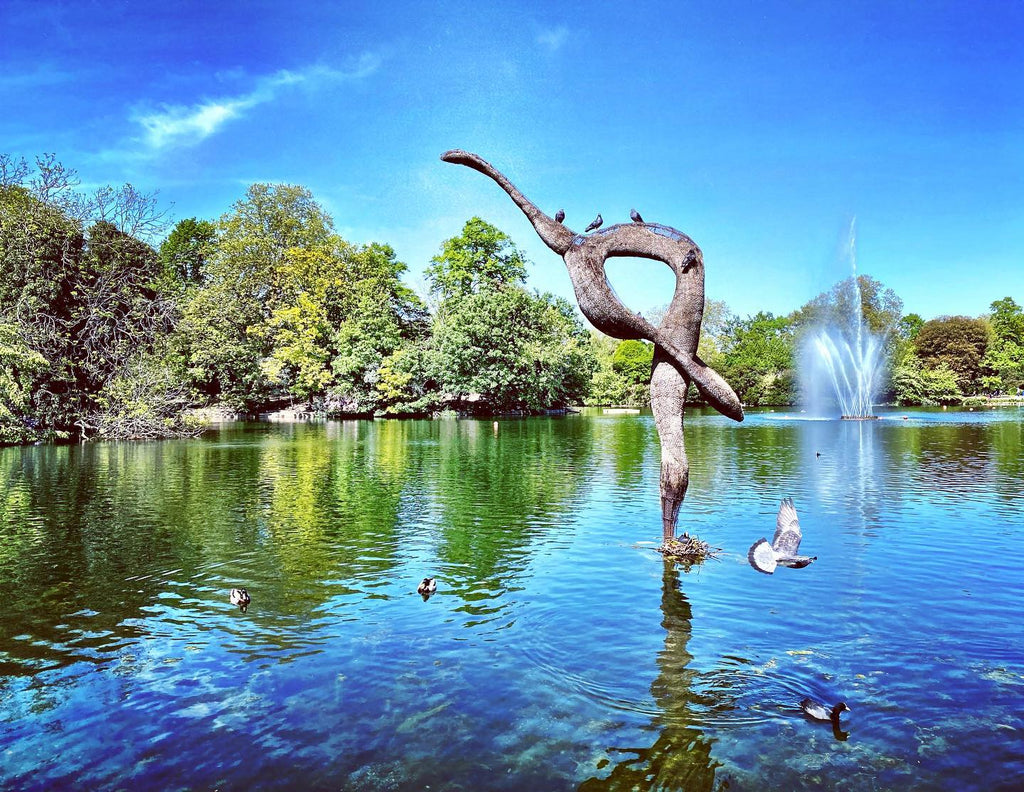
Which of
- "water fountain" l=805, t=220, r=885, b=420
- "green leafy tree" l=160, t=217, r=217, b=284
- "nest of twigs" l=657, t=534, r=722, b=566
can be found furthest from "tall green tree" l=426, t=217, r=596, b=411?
"nest of twigs" l=657, t=534, r=722, b=566

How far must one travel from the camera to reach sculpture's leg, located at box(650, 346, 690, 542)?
11.3m

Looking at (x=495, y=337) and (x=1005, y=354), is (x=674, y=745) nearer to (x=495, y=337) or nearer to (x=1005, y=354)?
(x=495, y=337)

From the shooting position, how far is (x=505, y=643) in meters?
9.12

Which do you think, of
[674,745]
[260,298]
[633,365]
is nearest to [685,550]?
[674,745]

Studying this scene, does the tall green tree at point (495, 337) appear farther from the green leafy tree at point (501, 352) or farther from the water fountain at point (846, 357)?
the water fountain at point (846, 357)

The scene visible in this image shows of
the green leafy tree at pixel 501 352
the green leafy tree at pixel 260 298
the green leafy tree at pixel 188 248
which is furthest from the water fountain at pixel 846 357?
the green leafy tree at pixel 188 248

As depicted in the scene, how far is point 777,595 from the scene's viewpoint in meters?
11.1

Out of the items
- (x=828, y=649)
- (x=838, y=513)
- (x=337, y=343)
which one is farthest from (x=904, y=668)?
(x=337, y=343)

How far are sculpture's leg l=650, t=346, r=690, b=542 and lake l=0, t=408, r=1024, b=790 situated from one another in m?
1.75

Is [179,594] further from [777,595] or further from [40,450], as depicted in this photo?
[40,450]

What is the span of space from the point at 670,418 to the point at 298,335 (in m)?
60.1

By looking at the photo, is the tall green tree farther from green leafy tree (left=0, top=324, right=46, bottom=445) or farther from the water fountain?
green leafy tree (left=0, top=324, right=46, bottom=445)

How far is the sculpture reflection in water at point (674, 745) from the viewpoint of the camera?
5.98 metres

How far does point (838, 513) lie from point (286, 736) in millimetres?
15120
